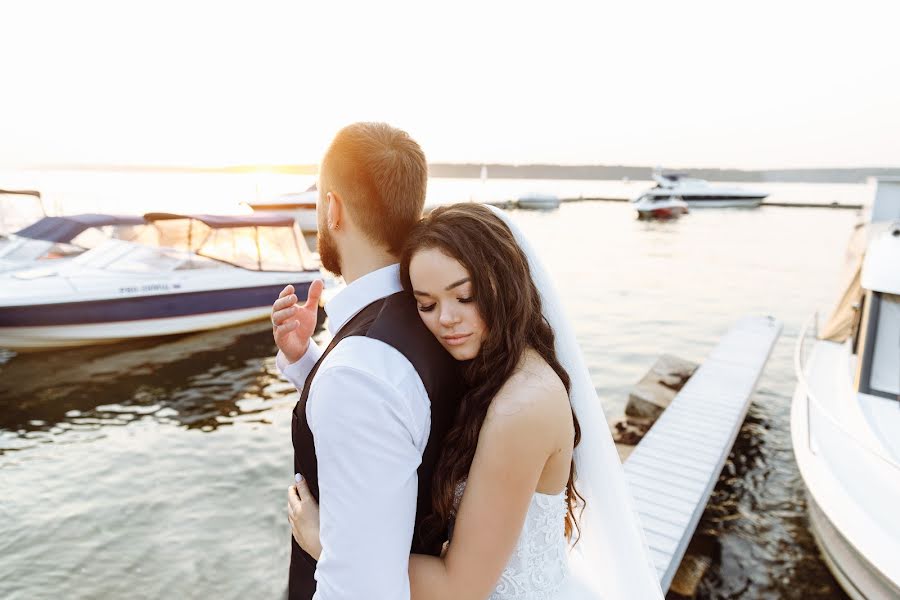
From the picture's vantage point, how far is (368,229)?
1.74 meters

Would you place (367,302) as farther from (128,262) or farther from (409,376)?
(128,262)

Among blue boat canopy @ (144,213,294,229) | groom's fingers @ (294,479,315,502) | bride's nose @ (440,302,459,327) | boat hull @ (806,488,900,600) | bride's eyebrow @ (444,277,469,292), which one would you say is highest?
bride's eyebrow @ (444,277,469,292)

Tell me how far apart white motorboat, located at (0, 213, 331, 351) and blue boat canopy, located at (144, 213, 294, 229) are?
24 mm

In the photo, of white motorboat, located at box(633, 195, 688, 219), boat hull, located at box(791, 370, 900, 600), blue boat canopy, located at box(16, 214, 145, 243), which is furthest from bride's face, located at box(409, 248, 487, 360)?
white motorboat, located at box(633, 195, 688, 219)

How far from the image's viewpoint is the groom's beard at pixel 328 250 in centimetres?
178

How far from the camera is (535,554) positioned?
1.97 m

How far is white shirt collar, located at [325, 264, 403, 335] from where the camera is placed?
165cm

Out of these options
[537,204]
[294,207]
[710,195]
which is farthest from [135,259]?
[710,195]

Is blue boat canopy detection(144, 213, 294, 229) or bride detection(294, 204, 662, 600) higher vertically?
bride detection(294, 204, 662, 600)

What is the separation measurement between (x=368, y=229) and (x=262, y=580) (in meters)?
5.25

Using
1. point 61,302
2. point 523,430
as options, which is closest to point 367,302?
point 523,430

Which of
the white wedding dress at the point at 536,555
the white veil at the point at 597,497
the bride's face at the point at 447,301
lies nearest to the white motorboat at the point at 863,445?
the white veil at the point at 597,497

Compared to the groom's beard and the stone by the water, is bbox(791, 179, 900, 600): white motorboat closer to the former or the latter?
the stone by the water

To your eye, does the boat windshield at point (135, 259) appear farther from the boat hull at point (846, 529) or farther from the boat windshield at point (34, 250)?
the boat hull at point (846, 529)
